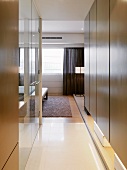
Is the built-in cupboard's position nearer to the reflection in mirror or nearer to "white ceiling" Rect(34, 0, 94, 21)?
the reflection in mirror

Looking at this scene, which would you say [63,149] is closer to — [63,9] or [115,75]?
[115,75]

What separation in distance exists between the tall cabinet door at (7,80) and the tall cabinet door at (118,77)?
106cm

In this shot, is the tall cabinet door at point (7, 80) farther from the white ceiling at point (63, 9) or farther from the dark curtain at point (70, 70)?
the dark curtain at point (70, 70)

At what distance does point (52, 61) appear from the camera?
10.9 m

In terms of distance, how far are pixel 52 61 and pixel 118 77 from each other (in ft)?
28.9

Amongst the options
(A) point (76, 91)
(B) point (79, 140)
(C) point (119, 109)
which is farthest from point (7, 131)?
(A) point (76, 91)

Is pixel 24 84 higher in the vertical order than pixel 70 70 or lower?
lower

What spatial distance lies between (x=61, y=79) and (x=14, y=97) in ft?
31.0

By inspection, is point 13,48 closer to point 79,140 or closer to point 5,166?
point 5,166

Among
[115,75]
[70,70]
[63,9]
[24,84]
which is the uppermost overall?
[63,9]

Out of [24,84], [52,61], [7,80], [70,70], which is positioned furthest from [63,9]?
[52,61]

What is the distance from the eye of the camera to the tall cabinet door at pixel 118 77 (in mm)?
1982

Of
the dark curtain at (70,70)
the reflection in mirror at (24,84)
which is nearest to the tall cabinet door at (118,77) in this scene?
the reflection in mirror at (24,84)

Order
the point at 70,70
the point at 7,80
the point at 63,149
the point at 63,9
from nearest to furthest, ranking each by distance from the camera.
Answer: the point at 7,80 < the point at 63,149 < the point at 63,9 < the point at 70,70
